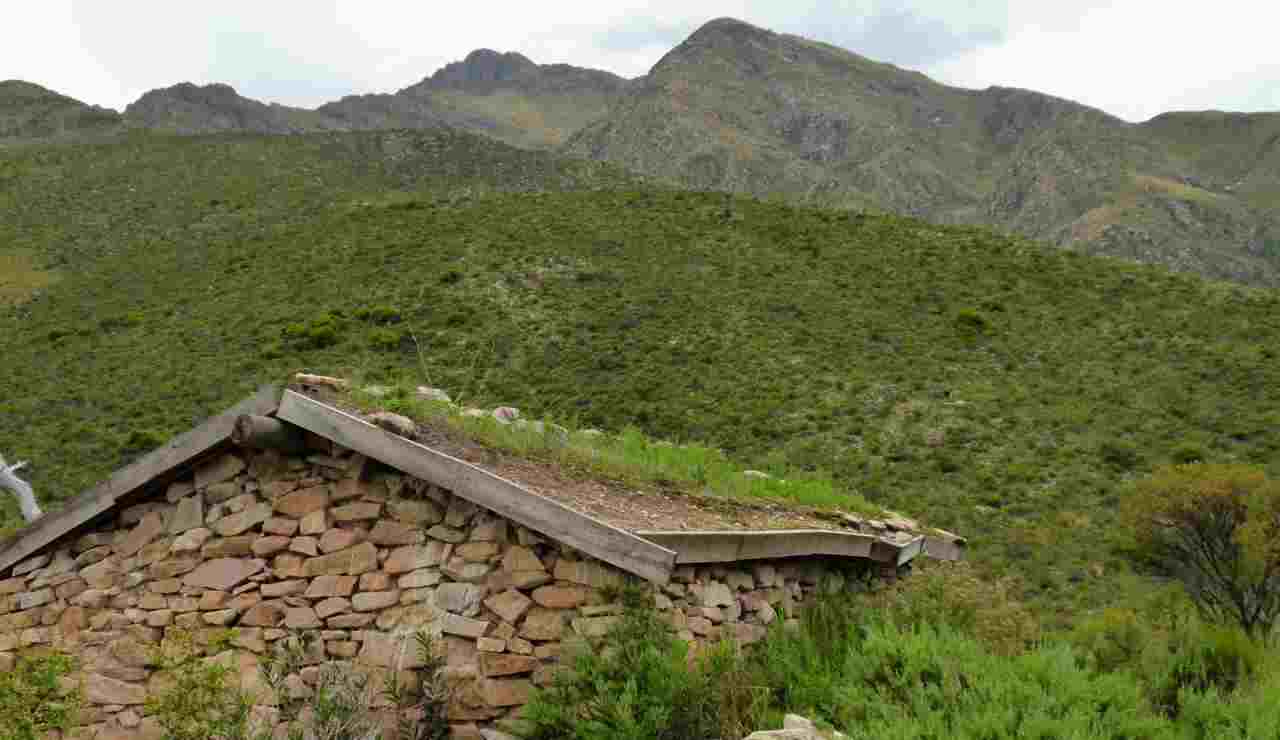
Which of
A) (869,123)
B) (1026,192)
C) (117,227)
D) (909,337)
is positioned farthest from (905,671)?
(869,123)

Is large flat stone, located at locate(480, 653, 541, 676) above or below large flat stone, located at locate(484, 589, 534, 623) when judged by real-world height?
below

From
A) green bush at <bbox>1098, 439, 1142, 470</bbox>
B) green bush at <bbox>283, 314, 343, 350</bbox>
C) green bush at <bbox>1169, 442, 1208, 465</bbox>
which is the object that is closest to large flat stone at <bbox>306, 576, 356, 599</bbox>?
green bush at <bbox>1098, 439, 1142, 470</bbox>

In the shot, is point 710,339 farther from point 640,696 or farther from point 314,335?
point 640,696

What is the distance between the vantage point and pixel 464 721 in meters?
6.00

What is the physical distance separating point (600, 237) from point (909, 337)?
1342 cm

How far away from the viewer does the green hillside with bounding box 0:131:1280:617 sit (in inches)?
Result: 867

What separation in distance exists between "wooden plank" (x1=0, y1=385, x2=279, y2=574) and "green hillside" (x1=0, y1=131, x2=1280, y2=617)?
814 cm

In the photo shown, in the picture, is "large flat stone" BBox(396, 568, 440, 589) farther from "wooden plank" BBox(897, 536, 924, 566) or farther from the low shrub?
"wooden plank" BBox(897, 536, 924, 566)

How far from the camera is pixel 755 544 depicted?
680 centimetres

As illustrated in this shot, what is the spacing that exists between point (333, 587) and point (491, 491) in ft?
4.41

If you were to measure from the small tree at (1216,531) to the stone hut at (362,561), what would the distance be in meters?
10.5

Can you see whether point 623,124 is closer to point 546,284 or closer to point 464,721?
point 546,284

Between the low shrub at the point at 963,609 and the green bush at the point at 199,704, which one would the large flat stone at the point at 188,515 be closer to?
the green bush at the point at 199,704

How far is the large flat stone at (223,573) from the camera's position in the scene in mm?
6844
